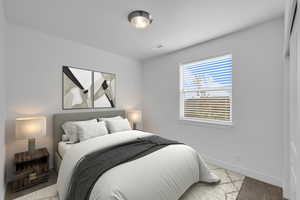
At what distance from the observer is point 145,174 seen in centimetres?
135

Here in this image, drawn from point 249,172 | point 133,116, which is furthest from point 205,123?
point 133,116

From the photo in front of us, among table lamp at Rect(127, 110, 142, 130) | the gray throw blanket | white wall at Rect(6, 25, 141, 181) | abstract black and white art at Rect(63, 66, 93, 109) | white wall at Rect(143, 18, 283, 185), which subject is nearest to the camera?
the gray throw blanket

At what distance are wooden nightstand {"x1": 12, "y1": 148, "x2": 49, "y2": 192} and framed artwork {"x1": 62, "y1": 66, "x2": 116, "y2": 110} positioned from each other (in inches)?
37.2

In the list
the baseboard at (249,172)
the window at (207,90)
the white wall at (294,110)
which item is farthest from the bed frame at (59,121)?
the white wall at (294,110)

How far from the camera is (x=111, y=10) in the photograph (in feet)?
6.05

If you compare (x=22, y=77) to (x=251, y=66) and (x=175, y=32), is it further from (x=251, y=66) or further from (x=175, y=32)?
(x=251, y=66)

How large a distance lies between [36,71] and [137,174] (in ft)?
8.14

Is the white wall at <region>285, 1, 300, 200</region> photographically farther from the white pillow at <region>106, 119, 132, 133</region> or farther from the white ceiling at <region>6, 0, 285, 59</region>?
the white pillow at <region>106, 119, 132, 133</region>

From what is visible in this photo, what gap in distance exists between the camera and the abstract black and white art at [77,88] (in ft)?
8.86

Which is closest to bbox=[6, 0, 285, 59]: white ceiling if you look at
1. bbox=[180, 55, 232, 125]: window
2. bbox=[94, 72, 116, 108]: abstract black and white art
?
bbox=[180, 55, 232, 125]: window

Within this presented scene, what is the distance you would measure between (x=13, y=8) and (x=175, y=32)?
2.37 metres

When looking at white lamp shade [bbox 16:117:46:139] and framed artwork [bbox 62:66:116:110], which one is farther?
framed artwork [bbox 62:66:116:110]

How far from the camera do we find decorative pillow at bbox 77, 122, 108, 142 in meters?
2.33

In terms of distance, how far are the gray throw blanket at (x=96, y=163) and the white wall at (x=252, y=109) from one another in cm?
143
